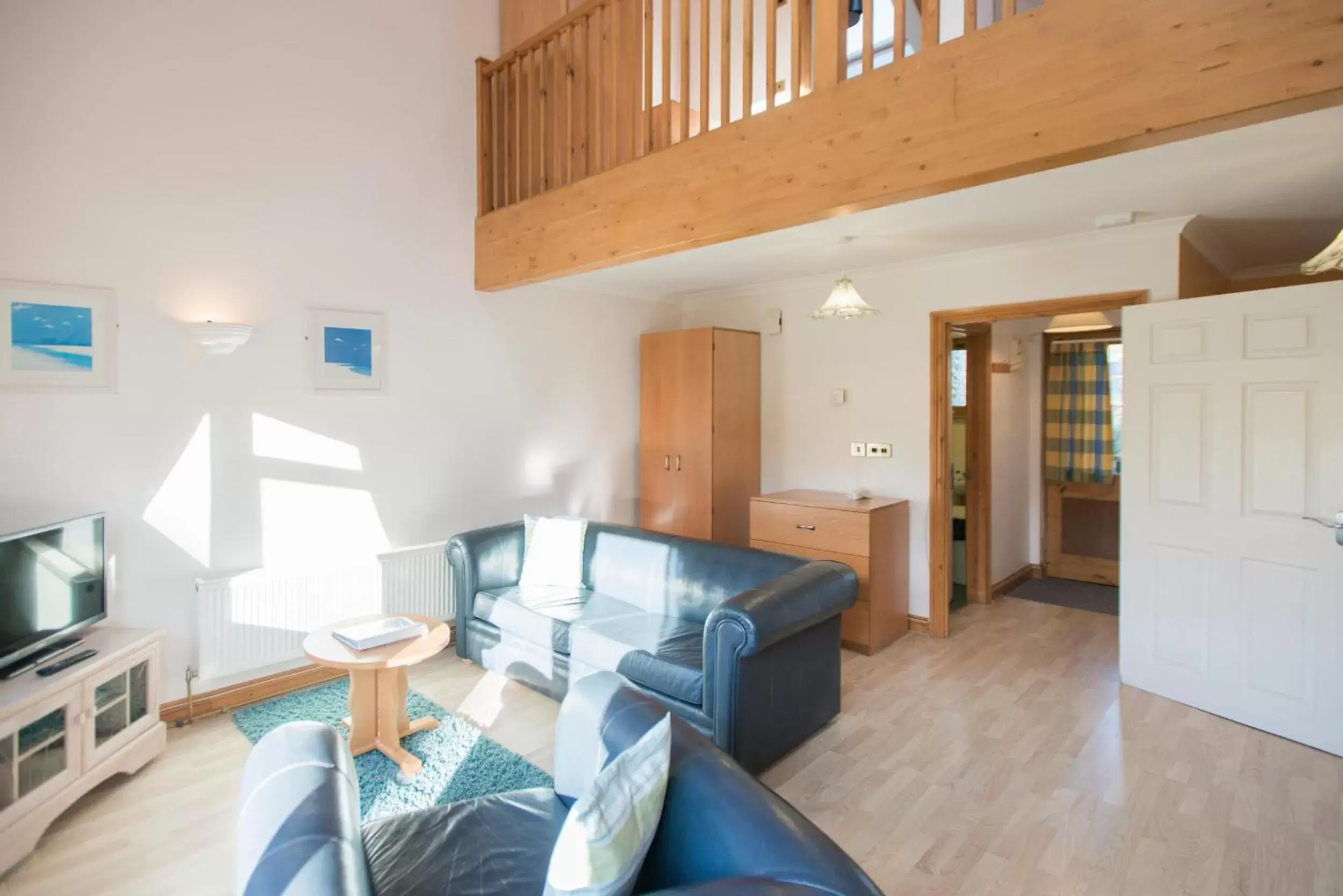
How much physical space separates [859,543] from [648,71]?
2710 mm

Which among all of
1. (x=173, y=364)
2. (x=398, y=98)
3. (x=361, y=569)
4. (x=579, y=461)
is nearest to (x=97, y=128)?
(x=173, y=364)

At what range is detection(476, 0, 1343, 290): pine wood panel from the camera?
5.25 feet

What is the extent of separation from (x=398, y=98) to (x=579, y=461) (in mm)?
2486

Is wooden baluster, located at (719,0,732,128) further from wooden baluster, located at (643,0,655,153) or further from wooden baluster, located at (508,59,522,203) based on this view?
wooden baluster, located at (508,59,522,203)

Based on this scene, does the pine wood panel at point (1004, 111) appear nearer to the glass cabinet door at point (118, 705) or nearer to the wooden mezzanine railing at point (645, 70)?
the wooden mezzanine railing at point (645, 70)

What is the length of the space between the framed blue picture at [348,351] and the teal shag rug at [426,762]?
1.61 meters

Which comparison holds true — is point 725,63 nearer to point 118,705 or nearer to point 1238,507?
point 1238,507

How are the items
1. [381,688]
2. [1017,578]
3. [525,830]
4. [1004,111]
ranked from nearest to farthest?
[525,830] < [1004,111] < [381,688] < [1017,578]

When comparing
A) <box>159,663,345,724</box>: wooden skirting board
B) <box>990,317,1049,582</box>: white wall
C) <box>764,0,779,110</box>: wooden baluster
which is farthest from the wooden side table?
<box>990,317,1049,582</box>: white wall

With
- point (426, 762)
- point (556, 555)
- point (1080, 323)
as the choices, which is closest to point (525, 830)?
point (426, 762)

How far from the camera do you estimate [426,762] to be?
273 cm

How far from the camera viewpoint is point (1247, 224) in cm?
334

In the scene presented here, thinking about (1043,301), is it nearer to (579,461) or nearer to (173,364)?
(579,461)

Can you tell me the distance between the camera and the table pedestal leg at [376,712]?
9.12 ft
